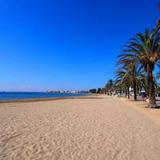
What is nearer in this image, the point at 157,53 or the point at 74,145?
the point at 74,145

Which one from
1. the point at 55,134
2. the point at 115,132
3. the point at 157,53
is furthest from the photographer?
the point at 157,53

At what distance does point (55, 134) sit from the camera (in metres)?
9.46

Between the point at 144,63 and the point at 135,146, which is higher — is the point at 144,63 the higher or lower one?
the higher one

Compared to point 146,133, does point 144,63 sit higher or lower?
higher

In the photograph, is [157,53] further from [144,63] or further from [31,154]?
[31,154]

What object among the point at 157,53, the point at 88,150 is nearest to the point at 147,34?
the point at 157,53

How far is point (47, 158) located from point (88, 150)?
1.38 m

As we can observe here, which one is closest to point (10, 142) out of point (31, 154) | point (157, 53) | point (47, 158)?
point (31, 154)

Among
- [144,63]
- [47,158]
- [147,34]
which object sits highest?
[147,34]

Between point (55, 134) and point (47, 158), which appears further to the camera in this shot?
point (55, 134)

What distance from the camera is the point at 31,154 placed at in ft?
21.0

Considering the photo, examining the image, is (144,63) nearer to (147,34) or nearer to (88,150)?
(147,34)

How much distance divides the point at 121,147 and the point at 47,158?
2480 mm

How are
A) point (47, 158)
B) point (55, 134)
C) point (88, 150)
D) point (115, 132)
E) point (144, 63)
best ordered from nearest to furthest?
point (47, 158) < point (88, 150) < point (55, 134) < point (115, 132) < point (144, 63)
